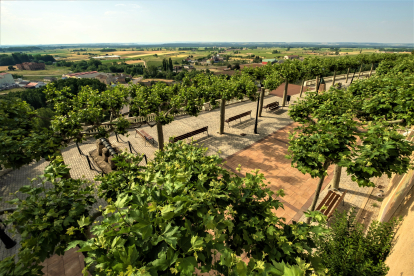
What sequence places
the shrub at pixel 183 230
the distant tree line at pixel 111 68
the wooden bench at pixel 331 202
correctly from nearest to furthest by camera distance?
the shrub at pixel 183 230 → the wooden bench at pixel 331 202 → the distant tree line at pixel 111 68

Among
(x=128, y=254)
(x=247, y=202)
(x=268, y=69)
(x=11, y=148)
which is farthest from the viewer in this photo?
(x=268, y=69)

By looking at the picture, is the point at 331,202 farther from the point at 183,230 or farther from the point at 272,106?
the point at 272,106

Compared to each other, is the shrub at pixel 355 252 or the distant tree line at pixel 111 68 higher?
the shrub at pixel 355 252

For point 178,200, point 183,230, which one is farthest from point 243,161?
point 178,200

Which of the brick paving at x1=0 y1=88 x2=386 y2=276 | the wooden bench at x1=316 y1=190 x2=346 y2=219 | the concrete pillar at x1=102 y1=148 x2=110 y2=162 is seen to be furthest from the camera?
the concrete pillar at x1=102 y1=148 x2=110 y2=162

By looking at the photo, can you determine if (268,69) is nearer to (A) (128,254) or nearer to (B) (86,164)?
(B) (86,164)

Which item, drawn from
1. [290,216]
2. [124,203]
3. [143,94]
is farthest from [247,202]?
[143,94]

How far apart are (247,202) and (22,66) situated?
233m

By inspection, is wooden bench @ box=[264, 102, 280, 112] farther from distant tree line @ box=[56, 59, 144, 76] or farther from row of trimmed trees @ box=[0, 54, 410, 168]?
distant tree line @ box=[56, 59, 144, 76]

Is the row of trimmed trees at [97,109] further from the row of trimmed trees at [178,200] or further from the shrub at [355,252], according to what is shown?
the shrub at [355,252]

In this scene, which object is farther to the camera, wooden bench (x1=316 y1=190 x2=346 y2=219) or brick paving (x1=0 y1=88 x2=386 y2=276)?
brick paving (x1=0 y1=88 x2=386 y2=276)

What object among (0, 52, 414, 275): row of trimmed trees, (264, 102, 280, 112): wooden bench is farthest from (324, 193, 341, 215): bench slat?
(264, 102, 280, 112): wooden bench

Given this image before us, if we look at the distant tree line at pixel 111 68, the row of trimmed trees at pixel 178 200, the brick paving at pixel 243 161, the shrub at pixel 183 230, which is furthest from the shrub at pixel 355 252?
the distant tree line at pixel 111 68

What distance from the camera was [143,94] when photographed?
906 cm
